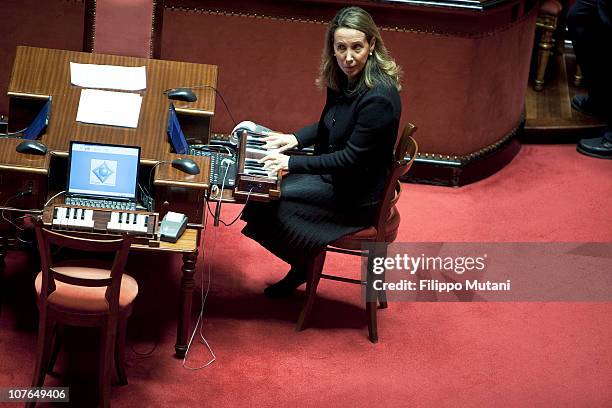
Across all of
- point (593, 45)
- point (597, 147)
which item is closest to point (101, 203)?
point (597, 147)

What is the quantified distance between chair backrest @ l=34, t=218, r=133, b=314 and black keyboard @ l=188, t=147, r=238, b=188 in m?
0.79

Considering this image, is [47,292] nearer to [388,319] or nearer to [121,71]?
[121,71]

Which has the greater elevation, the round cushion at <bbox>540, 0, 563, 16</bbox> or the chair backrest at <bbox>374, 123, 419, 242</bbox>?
the round cushion at <bbox>540, 0, 563, 16</bbox>

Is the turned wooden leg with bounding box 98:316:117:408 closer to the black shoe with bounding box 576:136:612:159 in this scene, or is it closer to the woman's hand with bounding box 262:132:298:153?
the woman's hand with bounding box 262:132:298:153

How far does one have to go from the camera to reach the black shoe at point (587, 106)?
771 cm

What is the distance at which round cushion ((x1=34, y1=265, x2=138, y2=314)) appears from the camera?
414 centimetres

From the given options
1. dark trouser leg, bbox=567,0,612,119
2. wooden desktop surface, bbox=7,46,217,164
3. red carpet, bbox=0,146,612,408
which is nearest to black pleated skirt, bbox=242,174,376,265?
red carpet, bbox=0,146,612,408

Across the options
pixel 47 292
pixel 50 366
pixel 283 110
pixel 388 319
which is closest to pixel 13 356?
pixel 50 366

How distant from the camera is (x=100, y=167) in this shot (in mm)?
4426

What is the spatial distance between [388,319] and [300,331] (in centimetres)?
46

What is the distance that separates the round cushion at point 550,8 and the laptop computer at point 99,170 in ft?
13.9

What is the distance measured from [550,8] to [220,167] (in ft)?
12.4

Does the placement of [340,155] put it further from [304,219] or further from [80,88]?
[80,88]

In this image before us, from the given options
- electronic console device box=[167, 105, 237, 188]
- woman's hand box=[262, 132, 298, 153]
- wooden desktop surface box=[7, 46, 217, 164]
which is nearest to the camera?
wooden desktop surface box=[7, 46, 217, 164]
